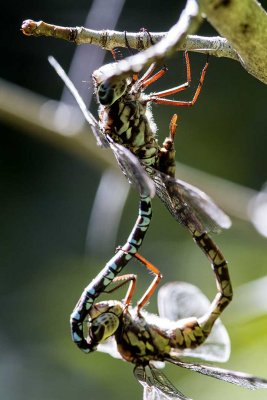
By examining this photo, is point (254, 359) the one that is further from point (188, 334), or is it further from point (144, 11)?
point (144, 11)

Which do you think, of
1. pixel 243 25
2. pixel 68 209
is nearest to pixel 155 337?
pixel 243 25

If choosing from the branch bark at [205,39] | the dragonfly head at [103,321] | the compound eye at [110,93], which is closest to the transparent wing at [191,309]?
the dragonfly head at [103,321]

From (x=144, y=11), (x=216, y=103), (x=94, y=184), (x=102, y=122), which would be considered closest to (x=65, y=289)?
(x=94, y=184)

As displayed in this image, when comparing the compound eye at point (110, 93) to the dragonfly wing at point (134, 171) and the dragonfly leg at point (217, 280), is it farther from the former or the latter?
the dragonfly leg at point (217, 280)

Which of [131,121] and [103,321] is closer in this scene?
[131,121]

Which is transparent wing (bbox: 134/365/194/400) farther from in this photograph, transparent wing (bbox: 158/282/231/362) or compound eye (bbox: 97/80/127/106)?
compound eye (bbox: 97/80/127/106)

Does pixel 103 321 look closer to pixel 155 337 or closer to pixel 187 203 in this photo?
pixel 155 337

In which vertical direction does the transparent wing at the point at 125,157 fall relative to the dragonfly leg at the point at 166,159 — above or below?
below
